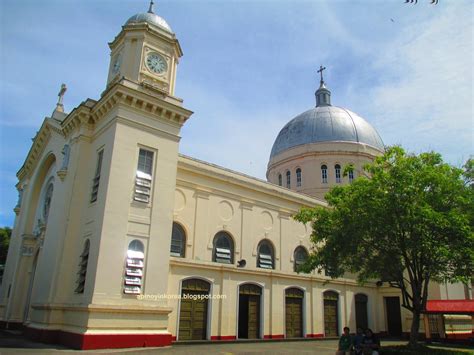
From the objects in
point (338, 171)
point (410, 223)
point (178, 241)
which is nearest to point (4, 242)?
point (178, 241)

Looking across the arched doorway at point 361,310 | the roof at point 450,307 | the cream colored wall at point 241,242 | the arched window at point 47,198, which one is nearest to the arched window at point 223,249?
the cream colored wall at point 241,242

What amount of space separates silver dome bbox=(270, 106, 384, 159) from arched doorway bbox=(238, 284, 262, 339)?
19569 mm

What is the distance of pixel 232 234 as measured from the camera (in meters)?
23.2

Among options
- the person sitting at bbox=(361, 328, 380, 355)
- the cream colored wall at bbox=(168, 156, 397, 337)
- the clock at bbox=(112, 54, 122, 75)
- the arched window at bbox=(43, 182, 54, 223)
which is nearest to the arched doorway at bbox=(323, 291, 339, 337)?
the cream colored wall at bbox=(168, 156, 397, 337)

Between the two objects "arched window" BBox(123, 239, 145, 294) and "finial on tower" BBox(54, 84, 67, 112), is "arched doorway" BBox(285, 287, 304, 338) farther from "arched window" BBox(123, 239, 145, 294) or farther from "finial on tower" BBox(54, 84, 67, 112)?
"finial on tower" BBox(54, 84, 67, 112)

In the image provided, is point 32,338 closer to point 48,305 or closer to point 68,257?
point 48,305

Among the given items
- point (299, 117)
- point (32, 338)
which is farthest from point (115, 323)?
point (299, 117)

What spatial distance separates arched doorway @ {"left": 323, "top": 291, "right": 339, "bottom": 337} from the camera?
25.5 metres

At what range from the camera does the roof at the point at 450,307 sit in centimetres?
2312

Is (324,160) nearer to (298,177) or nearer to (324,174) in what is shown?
(324,174)

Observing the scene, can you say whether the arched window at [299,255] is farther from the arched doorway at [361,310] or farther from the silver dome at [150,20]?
the silver dome at [150,20]

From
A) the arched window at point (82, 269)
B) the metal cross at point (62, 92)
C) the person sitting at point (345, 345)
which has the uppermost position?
the metal cross at point (62, 92)

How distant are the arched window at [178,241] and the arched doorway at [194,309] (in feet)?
6.15

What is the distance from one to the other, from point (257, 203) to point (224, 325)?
304 inches
